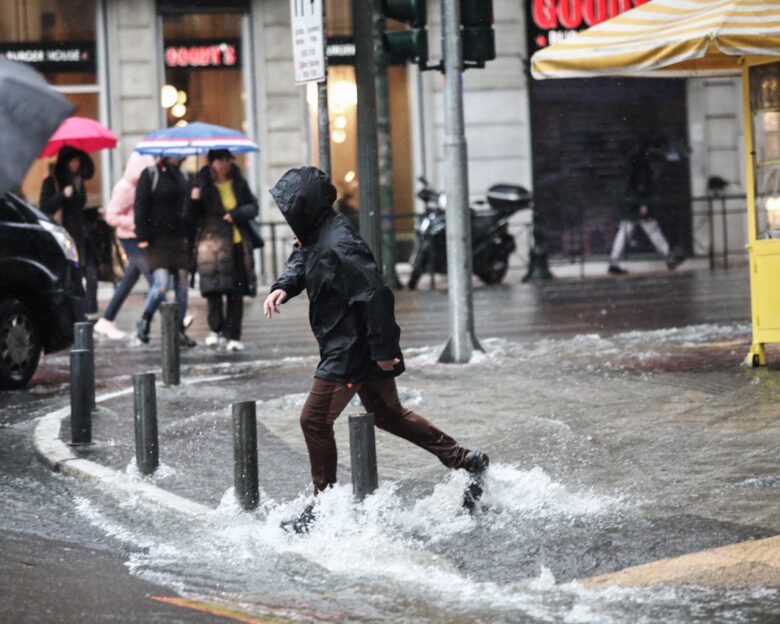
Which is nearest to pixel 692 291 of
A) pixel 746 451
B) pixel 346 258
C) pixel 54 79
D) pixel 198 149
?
pixel 198 149

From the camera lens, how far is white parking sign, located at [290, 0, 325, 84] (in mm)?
10906

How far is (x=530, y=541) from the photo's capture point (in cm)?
680

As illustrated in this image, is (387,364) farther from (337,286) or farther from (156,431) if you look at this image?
(156,431)

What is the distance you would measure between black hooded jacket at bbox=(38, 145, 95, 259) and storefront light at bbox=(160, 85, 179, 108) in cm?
828

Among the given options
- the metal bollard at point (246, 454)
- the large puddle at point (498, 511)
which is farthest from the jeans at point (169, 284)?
the metal bollard at point (246, 454)

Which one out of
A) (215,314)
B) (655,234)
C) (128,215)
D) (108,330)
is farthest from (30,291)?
(655,234)

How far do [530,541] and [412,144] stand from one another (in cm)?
2114

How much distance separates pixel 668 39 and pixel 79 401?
14.8 feet

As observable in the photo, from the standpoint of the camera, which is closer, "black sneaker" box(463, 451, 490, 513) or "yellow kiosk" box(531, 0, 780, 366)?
"black sneaker" box(463, 451, 490, 513)

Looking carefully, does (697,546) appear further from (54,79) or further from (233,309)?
(54,79)

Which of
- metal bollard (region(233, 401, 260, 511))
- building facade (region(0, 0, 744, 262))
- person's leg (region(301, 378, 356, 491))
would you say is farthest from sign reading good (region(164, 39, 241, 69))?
person's leg (region(301, 378, 356, 491))

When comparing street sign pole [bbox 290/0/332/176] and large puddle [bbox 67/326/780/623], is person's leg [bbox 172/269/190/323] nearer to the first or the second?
large puddle [bbox 67/326/780/623]

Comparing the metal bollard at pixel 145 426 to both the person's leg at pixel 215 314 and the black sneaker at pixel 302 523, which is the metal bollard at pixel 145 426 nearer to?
the black sneaker at pixel 302 523

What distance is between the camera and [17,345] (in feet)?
42.4
